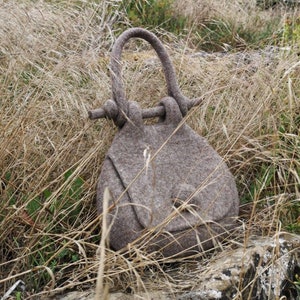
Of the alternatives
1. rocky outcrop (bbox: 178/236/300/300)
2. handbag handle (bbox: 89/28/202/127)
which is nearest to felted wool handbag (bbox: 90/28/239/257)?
handbag handle (bbox: 89/28/202/127)

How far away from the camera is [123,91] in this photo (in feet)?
6.67

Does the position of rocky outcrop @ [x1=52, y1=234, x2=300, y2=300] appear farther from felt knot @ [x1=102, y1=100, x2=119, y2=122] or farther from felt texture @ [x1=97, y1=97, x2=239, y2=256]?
felt knot @ [x1=102, y1=100, x2=119, y2=122]

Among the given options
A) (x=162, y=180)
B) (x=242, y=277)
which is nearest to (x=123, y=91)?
(x=162, y=180)

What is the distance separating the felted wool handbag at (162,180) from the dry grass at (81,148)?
7 cm

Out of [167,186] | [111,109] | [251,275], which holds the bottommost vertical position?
[251,275]

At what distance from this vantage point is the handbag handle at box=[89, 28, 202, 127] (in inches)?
78.0

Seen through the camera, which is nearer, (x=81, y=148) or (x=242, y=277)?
(x=242, y=277)

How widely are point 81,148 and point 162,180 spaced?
0.42 meters

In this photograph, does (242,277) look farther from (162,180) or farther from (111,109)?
(111,109)

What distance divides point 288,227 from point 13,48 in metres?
1.43

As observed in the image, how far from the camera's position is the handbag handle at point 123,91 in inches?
78.0

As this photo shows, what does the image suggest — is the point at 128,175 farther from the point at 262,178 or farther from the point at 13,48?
the point at 13,48

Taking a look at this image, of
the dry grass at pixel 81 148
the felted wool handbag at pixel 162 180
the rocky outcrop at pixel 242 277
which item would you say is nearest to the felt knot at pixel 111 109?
the felted wool handbag at pixel 162 180

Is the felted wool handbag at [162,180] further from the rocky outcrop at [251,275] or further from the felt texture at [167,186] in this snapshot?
the rocky outcrop at [251,275]
